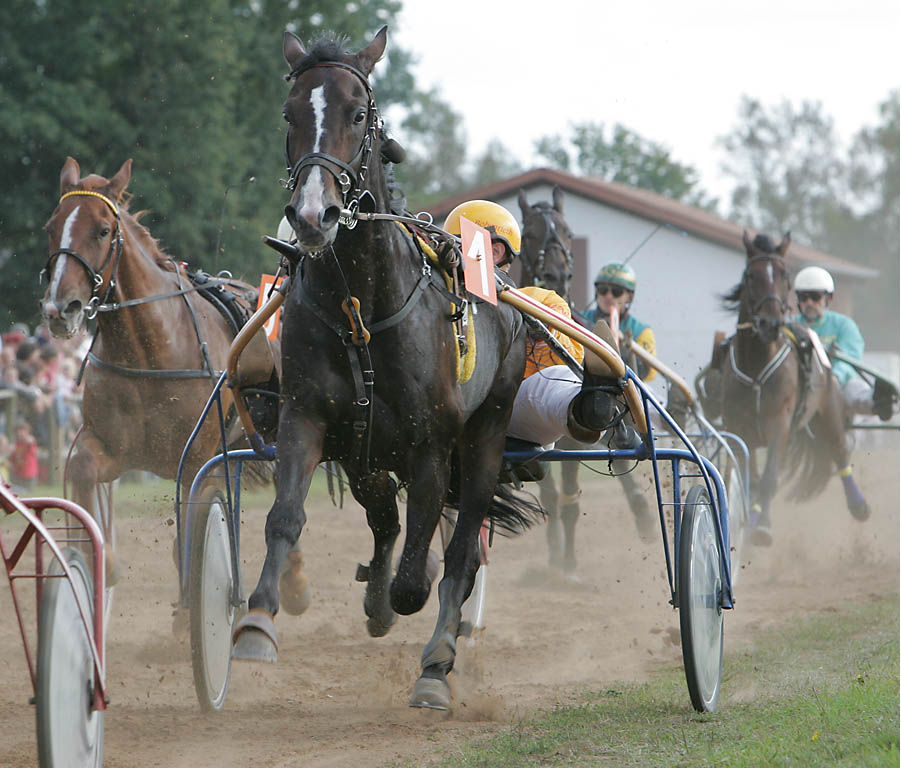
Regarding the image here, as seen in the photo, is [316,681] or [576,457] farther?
[316,681]

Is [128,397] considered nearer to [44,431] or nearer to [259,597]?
[259,597]

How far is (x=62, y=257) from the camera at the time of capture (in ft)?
18.4

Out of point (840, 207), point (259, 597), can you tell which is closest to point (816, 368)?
point (259, 597)

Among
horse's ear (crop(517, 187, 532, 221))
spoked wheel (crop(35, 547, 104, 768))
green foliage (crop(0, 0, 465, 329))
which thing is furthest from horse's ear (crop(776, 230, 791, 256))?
green foliage (crop(0, 0, 465, 329))

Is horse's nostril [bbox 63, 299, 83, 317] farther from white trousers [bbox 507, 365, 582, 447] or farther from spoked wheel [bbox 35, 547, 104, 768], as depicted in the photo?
spoked wheel [bbox 35, 547, 104, 768]

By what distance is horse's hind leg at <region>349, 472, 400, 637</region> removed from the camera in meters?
4.90

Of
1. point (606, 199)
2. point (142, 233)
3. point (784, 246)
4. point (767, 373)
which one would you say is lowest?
point (767, 373)

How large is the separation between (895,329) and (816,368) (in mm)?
46755

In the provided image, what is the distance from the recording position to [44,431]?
1178 centimetres

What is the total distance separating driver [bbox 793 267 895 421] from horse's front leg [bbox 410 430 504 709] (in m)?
6.59

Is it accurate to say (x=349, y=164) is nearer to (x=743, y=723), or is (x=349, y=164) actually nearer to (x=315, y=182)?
(x=315, y=182)

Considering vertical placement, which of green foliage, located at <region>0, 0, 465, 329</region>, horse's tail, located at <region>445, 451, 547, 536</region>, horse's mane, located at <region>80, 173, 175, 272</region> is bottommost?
horse's tail, located at <region>445, 451, 547, 536</region>

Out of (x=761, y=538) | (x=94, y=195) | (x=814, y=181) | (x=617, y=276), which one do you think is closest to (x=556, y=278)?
(x=617, y=276)

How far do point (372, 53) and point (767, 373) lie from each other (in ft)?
19.6
